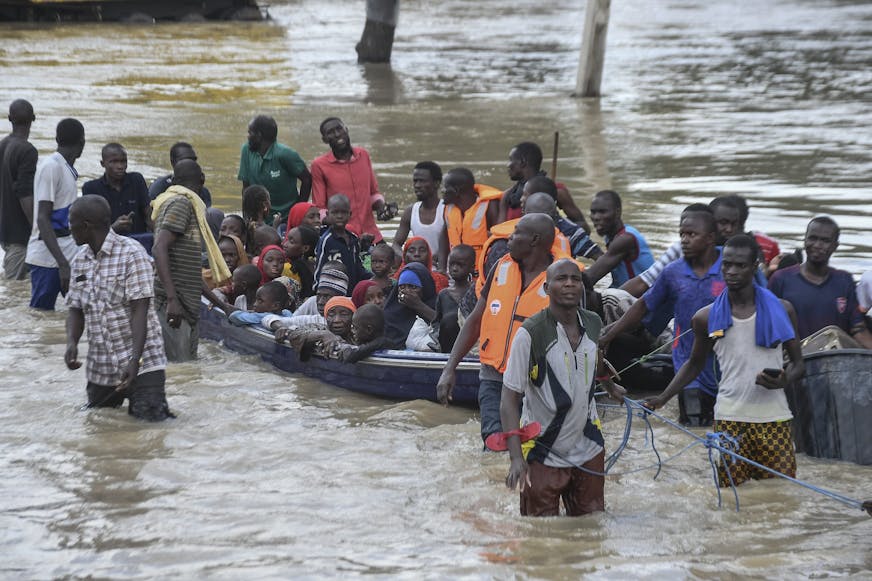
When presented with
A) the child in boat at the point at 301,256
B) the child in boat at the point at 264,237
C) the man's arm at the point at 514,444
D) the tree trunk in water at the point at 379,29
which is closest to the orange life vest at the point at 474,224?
the child in boat at the point at 301,256

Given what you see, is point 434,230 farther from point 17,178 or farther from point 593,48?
point 593,48

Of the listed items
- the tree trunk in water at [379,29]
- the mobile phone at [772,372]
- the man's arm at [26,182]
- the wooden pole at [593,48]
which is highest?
the tree trunk in water at [379,29]

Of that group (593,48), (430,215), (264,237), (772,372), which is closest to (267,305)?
(264,237)

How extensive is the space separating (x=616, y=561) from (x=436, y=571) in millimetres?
818

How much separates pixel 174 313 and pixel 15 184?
355 cm

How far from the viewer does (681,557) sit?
230 inches

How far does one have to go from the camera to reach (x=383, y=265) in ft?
30.8

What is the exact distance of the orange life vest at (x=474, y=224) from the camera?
380 inches

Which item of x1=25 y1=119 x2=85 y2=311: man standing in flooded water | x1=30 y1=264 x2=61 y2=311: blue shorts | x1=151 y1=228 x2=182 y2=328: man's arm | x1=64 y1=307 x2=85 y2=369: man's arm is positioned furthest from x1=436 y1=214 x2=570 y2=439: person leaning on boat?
x1=30 y1=264 x2=61 y2=311: blue shorts

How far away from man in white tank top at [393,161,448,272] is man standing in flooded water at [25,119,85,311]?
106 inches

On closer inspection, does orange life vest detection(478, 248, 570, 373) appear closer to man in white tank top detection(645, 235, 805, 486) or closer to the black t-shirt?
man in white tank top detection(645, 235, 805, 486)

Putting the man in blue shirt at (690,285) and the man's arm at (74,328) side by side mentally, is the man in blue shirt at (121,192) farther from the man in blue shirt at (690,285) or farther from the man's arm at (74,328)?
the man in blue shirt at (690,285)

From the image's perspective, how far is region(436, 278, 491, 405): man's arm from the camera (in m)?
6.74

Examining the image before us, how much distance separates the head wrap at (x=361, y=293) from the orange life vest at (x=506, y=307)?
110 inches
